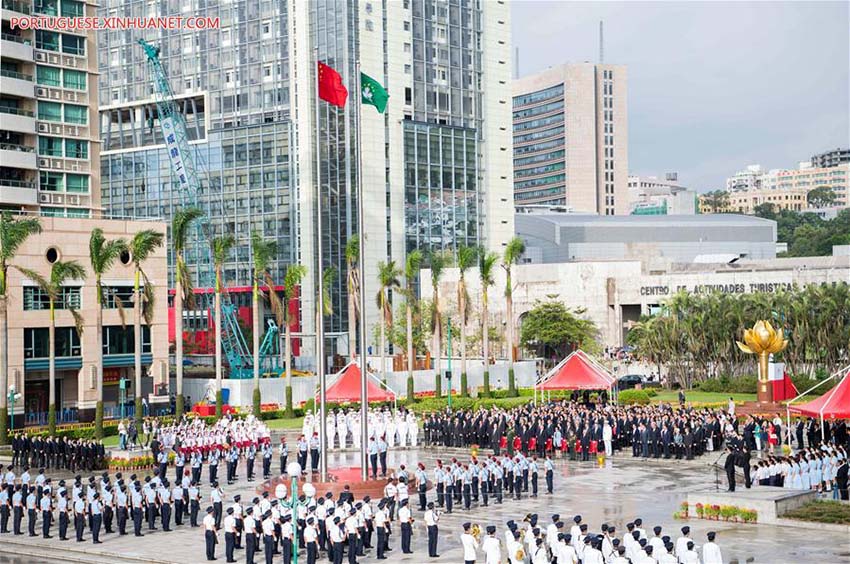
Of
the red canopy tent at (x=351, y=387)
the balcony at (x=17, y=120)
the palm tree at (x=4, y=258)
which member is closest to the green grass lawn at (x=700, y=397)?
the red canopy tent at (x=351, y=387)

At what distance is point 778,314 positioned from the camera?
63312 mm

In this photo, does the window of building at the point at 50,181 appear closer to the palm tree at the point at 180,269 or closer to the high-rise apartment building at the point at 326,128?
the palm tree at the point at 180,269

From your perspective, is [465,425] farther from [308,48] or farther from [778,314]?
[308,48]

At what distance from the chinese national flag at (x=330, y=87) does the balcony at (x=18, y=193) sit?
4025 centimetres

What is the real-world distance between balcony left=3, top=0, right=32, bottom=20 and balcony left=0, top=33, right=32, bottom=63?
120cm

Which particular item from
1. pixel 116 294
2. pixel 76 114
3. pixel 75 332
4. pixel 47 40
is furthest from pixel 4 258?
pixel 47 40

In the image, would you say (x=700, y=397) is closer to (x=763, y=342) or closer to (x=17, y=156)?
(x=763, y=342)

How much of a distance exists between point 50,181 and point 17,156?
3.29 metres

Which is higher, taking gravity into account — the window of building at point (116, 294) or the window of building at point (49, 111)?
the window of building at point (49, 111)

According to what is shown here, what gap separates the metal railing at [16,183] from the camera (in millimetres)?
67250

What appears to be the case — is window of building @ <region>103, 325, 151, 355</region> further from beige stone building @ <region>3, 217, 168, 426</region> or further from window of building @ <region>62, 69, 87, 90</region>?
window of building @ <region>62, 69, 87, 90</region>

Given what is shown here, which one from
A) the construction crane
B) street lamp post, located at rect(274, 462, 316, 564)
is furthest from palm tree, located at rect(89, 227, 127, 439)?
the construction crane

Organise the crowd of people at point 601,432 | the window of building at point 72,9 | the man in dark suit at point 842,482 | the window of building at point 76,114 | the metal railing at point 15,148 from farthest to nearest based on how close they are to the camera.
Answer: the window of building at point 76,114 < the window of building at point 72,9 < the metal railing at point 15,148 < the crowd of people at point 601,432 < the man in dark suit at point 842,482

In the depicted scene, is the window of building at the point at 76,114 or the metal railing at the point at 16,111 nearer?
the metal railing at the point at 16,111
